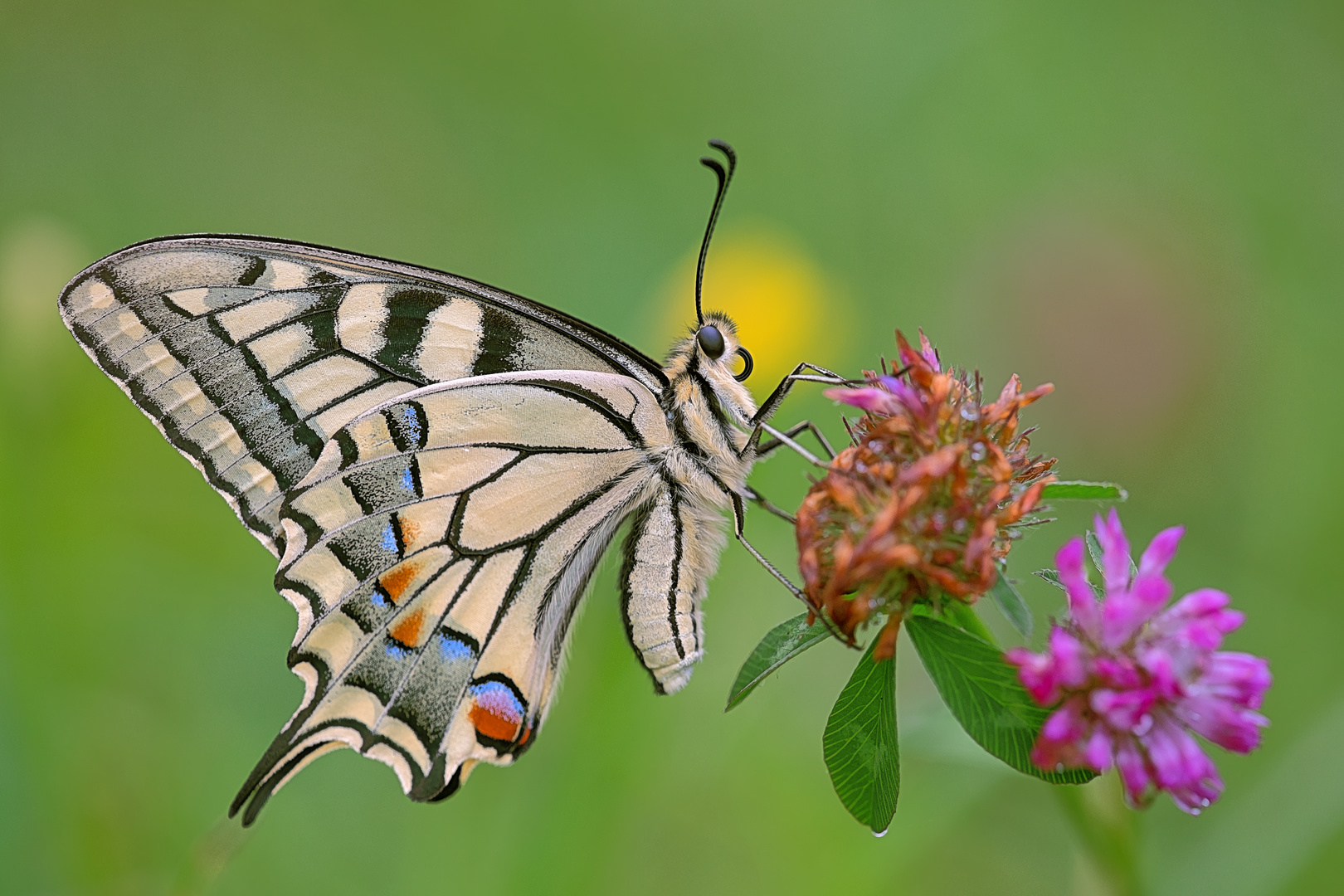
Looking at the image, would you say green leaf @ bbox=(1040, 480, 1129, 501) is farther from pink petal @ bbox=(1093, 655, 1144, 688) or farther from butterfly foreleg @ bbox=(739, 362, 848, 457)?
butterfly foreleg @ bbox=(739, 362, 848, 457)

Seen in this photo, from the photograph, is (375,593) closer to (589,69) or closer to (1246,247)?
(1246,247)

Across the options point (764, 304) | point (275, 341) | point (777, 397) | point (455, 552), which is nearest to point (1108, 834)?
point (777, 397)

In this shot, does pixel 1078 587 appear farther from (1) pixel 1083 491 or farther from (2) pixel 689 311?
(2) pixel 689 311

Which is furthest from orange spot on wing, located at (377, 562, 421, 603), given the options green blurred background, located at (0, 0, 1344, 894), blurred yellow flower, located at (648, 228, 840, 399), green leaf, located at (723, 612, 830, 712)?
blurred yellow flower, located at (648, 228, 840, 399)

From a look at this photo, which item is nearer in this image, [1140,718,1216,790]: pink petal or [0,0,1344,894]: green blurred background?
[1140,718,1216,790]: pink petal

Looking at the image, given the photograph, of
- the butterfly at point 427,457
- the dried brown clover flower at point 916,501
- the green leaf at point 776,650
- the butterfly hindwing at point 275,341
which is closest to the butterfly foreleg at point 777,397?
the butterfly at point 427,457

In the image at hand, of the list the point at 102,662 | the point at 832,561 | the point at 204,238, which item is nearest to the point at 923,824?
the point at 832,561

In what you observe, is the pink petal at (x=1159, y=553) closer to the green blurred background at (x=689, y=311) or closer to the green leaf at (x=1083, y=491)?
the green leaf at (x=1083, y=491)
